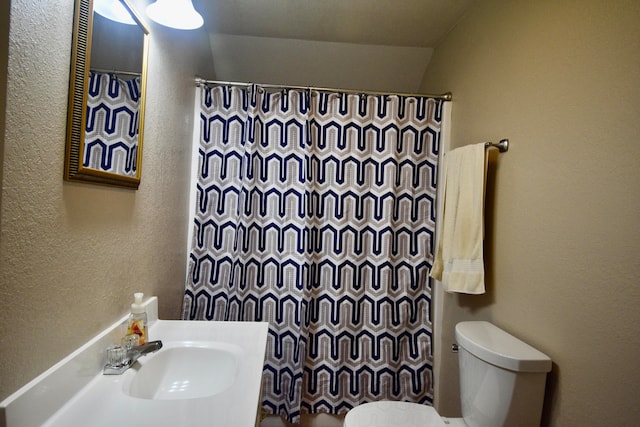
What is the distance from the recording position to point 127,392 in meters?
0.82

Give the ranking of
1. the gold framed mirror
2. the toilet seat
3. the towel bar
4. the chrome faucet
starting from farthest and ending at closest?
the towel bar
the toilet seat
the chrome faucet
the gold framed mirror

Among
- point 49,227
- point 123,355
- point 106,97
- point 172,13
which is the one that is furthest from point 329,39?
point 123,355

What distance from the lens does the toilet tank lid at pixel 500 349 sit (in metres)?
1.03

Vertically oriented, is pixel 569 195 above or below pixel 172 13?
below

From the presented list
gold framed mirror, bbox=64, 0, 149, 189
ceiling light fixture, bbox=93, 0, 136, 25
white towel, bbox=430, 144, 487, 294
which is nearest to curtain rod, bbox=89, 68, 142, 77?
gold framed mirror, bbox=64, 0, 149, 189

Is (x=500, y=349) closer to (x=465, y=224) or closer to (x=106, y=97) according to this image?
(x=465, y=224)

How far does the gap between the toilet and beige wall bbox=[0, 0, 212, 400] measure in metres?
1.01

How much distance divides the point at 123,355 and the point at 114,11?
1007 mm

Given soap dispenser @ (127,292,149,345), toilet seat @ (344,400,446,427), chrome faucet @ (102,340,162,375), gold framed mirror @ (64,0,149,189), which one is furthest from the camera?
toilet seat @ (344,400,446,427)

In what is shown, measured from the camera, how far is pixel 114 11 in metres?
0.90

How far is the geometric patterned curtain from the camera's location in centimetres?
81

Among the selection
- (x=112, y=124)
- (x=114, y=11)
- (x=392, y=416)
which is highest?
(x=114, y=11)

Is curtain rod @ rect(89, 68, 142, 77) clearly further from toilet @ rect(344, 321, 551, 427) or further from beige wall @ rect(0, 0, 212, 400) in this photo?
toilet @ rect(344, 321, 551, 427)

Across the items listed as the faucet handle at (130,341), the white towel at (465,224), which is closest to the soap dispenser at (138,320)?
the faucet handle at (130,341)
